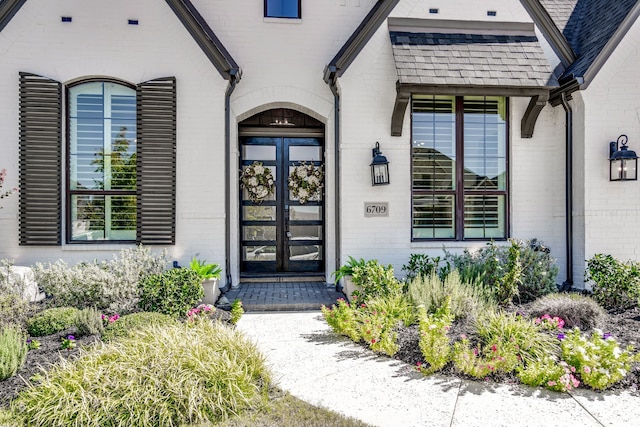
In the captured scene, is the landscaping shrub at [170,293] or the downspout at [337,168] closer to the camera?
the landscaping shrub at [170,293]

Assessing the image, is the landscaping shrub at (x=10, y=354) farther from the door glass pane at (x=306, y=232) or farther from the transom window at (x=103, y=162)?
the door glass pane at (x=306, y=232)

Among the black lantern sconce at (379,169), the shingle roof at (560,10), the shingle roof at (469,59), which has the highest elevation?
the shingle roof at (560,10)

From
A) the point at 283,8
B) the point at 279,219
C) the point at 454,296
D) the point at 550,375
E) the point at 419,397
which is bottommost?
the point at 419,397

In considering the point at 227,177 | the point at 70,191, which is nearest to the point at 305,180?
the point at 227,177

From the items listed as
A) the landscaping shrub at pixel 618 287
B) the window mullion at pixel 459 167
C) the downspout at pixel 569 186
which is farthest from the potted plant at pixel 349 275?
the downspout at pixel 569 186

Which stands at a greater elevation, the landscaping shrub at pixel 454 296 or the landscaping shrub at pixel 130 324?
the landscaping shrub at pixel 454 296

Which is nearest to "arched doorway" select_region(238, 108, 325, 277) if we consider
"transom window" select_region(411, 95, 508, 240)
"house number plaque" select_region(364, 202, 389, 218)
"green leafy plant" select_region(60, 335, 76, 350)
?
"house number plaque" select_region(364, 202, 389, 218)

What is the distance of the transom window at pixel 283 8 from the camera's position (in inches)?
309

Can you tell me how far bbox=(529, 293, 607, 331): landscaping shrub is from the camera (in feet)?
16.7

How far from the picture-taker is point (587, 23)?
26.6ft

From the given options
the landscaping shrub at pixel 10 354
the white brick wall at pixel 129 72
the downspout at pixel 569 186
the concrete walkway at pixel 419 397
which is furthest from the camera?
the downspout at pixel 569 186

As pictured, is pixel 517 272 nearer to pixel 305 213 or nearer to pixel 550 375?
pixel 550 375

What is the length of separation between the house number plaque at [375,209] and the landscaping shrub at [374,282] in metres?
1.57

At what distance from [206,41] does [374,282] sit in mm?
4660
